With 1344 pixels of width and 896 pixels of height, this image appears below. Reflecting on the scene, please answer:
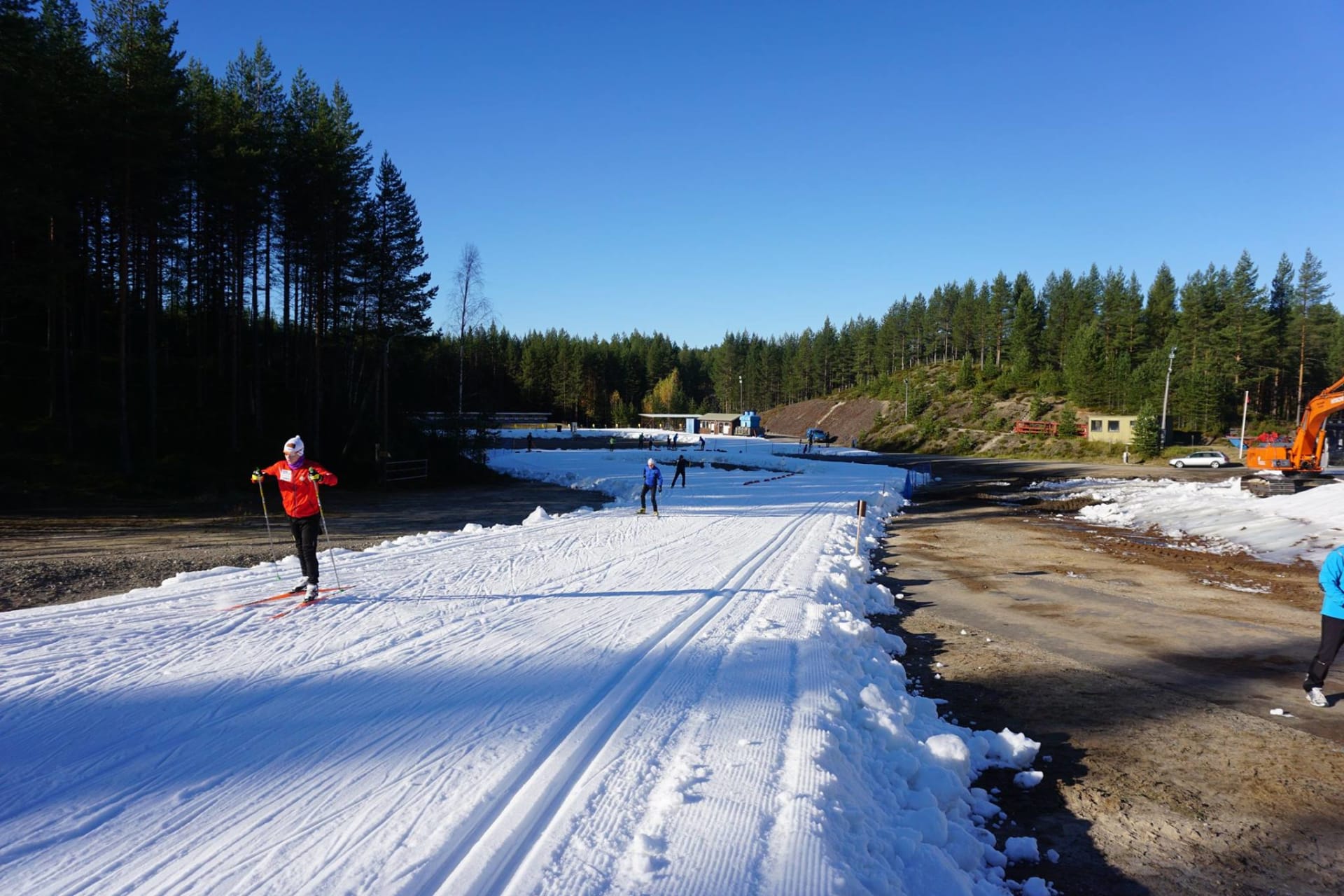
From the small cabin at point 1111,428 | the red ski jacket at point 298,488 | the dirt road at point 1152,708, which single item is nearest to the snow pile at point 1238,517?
the dirt road at point 1152,708

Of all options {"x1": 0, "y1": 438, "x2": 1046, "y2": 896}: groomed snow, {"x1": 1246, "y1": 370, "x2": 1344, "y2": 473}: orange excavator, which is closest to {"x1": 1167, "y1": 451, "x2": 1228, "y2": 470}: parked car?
{"x1": 1246, "y1": 370, "x2": 1344, "y2": 473}: orange excavator

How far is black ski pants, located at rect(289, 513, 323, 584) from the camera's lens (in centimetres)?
832

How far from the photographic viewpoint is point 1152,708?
675 centimetres

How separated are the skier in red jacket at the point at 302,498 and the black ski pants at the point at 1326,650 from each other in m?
10.8

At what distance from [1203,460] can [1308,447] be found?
22817mm

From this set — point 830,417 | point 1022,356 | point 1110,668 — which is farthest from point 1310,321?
point 1110,668

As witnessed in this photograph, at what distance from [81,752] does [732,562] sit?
31.2 feet

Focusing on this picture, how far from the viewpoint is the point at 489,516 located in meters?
21.0

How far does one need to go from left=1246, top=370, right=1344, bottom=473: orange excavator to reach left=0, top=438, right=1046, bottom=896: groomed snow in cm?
2562

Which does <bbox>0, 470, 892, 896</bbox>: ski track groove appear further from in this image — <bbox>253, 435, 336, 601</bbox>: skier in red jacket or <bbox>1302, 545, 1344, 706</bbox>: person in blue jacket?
<bbox>1302, 545, 1344, 706</bbox>: person in blue jacket

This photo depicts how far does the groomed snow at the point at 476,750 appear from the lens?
3.26 metres

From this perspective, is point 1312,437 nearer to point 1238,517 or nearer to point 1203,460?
point 1238,517

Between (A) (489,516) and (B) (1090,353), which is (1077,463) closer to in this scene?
(B) (1090,353)

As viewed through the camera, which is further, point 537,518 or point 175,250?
point 175,250
